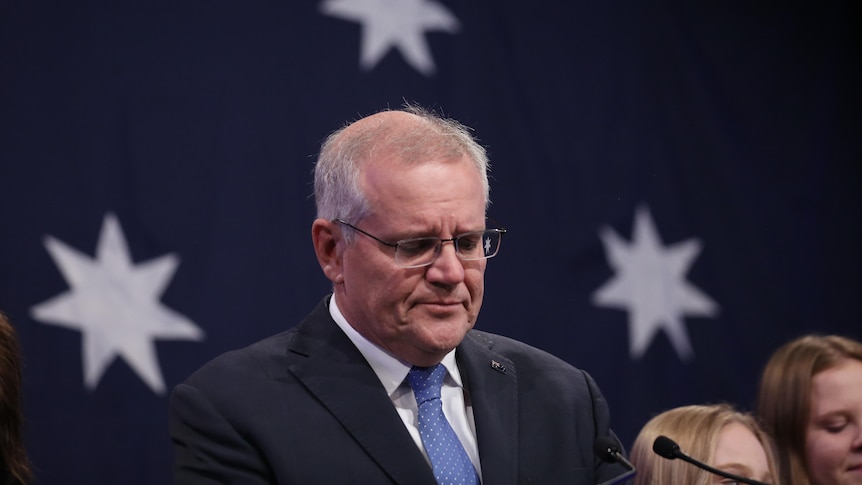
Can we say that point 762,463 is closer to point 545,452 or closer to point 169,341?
point 545,452

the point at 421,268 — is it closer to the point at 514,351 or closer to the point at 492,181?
the point at 514,351

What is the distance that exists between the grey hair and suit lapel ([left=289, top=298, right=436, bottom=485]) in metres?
0.26

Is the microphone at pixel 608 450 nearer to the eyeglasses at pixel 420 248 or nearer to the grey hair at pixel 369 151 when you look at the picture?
the eyeglasses at pixel 420 248

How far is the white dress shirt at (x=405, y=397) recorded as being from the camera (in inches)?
85.7

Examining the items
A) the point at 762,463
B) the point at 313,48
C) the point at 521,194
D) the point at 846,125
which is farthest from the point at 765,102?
the point at 762,463

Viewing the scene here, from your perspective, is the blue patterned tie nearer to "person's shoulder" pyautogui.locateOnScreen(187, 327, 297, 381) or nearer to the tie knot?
the tie knot

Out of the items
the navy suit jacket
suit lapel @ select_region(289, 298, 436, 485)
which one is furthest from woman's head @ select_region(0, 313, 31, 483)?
suit lapel @ select_region(289, 298, 436, 485)

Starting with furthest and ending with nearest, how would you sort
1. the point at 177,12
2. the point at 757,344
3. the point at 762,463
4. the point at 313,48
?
1. the point at 757,344
2. the point at 313,48
3. the point at 177,12
4. the point at 762,463

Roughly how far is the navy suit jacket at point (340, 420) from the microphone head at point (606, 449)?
0.13 metres

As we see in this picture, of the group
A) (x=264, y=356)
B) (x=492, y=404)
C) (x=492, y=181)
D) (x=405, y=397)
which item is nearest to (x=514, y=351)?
(x=492, y=404)

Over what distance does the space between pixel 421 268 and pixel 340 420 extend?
327 mm

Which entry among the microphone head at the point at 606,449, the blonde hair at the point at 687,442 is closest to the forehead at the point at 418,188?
the microphone head at the point at 606,449

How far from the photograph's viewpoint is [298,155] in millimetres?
3650

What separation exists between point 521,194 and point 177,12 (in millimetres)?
1384
